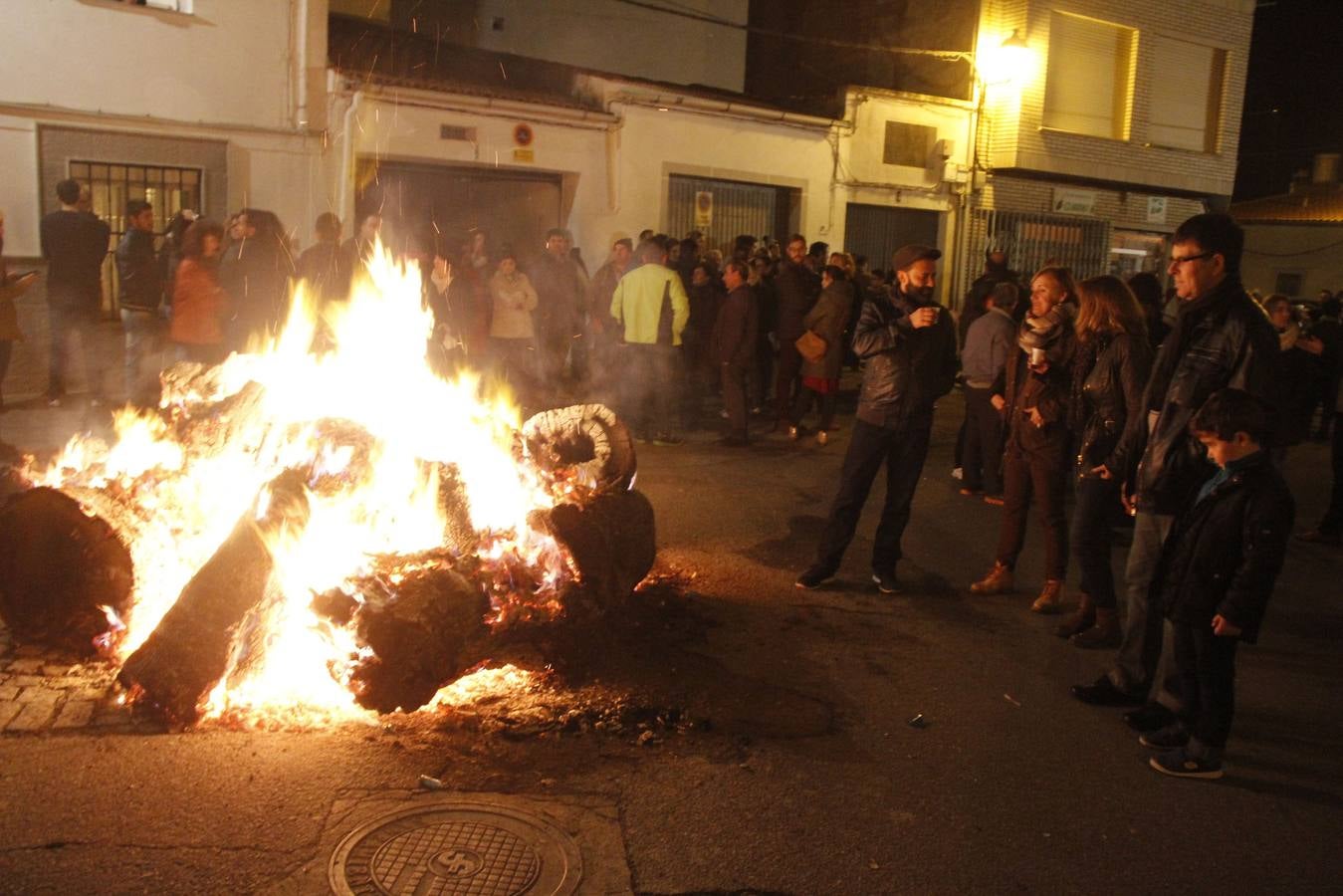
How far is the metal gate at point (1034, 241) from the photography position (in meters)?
22.2

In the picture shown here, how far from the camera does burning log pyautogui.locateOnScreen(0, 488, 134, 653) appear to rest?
529 centimetres

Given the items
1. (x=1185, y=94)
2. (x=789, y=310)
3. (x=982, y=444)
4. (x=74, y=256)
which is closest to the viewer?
(x=982, y=444)

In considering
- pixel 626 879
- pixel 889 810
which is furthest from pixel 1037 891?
pixel 626 879

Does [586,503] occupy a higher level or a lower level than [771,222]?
lower

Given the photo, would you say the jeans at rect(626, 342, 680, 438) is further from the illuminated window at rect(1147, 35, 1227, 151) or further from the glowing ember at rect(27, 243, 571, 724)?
the illuminated window at rect(1147, 35, 1227, 151)

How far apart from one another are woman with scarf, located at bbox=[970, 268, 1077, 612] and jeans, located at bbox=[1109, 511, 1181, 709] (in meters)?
1.34

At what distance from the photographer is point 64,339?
37.3 ft

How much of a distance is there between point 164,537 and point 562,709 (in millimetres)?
2446

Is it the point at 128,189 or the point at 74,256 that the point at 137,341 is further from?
the point at 128,189

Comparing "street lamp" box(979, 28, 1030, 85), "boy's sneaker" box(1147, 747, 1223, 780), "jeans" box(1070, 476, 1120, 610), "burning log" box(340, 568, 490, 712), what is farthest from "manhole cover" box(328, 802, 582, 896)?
"street lamp" box(979, 28, 1030, 85)

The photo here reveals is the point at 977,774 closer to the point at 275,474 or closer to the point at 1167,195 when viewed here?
the point at 275,474

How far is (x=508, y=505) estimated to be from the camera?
238 inches

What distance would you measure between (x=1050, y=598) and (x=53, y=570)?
5447 mm

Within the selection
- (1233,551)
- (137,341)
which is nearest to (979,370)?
(1233,551)
